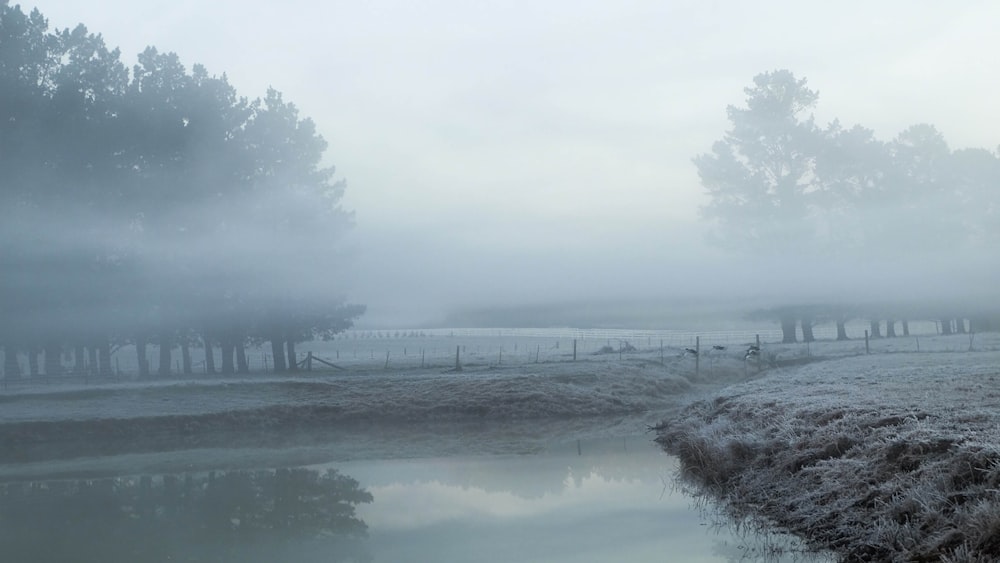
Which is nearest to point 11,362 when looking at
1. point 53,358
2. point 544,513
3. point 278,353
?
point 53,358

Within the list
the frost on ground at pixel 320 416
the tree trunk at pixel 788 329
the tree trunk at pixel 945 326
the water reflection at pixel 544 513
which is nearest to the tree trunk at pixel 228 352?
the frost on ground at pixel 320 416

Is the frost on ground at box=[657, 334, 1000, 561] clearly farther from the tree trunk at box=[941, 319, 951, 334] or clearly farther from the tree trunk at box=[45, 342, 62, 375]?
the tree trunk at box=[941, 319, 951, 334]

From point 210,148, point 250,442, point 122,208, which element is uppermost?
point 210,148

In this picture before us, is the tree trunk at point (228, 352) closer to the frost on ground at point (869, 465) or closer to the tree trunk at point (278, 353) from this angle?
the tree trunk at point (278, 353)

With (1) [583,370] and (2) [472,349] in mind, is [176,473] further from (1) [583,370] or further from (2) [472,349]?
(2) [472,349]

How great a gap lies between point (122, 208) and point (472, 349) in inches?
2010

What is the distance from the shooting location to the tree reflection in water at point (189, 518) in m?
13.0

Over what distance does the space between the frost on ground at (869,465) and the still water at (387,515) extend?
716mm

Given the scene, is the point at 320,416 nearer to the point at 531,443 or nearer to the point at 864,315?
the point at 531,443

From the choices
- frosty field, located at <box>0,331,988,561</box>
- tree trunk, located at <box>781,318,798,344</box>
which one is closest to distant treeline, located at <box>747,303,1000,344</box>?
tree trunk, located at <box>781,318,798,344</box>

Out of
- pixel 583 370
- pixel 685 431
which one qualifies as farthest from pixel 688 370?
pixel 685 431

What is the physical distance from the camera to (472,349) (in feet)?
297

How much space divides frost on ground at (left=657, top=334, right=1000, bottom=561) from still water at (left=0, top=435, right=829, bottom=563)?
2.35 ft

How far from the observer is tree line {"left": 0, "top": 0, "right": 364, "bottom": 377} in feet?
132
